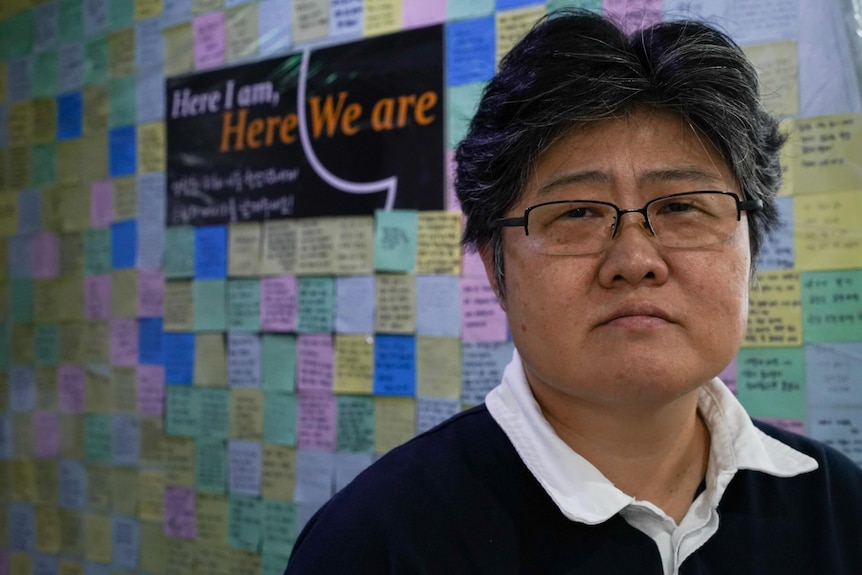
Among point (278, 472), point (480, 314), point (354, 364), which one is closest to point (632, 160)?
point (480, 314)

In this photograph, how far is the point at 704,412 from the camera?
1.00 metres

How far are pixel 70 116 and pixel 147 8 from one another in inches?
14.0

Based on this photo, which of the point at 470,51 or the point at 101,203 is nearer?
the point at 470,51

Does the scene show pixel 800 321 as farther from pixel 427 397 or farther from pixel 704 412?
pixel 427 397

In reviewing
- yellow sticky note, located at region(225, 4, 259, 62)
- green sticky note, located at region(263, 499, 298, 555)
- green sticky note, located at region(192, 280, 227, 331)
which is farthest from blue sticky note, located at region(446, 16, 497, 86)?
green sticky note, located at region(263, 499, 298, 555)

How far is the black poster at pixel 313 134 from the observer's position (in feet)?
4.90

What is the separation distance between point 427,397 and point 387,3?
0.78 m

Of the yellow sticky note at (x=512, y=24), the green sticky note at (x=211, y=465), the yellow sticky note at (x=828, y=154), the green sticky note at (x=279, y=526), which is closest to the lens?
the yellow sticky note at (x=828, y=154)

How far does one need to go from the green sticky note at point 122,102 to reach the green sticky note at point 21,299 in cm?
51

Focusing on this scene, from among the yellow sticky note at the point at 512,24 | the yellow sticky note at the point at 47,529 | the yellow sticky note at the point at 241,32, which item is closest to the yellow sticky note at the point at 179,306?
the yellow sticky note at the point at 241,32

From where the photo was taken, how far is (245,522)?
166 centimetres

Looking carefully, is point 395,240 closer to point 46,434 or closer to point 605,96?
point 605,96

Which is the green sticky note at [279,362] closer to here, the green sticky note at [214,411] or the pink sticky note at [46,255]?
the green sticky note at [214,411]

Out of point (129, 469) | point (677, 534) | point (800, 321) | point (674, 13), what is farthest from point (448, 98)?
point (129, 469)
